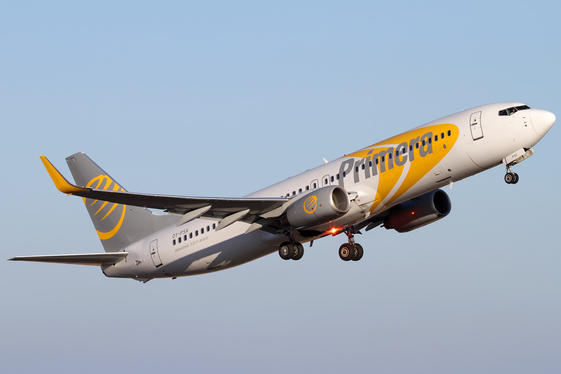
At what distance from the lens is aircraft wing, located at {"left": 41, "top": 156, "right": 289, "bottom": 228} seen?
99.0 feet

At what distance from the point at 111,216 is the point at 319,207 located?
15.9 m

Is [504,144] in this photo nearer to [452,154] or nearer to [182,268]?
[452,154]

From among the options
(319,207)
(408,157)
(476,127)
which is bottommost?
(319,207)

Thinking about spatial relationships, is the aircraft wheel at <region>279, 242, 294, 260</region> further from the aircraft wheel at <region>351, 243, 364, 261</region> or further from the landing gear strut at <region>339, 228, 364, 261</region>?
the aircraft wheel at <region>351, 243, 364, 261</region>

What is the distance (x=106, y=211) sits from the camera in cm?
4422

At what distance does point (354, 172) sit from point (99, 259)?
15063 millimetres

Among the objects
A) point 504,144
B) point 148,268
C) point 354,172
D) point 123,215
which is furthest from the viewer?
point 123,215

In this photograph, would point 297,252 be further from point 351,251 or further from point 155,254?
point 155,254

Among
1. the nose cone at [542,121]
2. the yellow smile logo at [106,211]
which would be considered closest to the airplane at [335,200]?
the nose cone at [542,121]

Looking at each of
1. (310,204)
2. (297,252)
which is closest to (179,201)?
(310,204)

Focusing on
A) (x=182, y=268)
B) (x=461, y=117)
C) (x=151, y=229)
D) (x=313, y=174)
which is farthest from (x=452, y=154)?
(x=151, y=229)

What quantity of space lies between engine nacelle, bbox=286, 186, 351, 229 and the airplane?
0.04m

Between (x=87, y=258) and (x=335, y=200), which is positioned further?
(x=87, y=258)

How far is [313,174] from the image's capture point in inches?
1416
